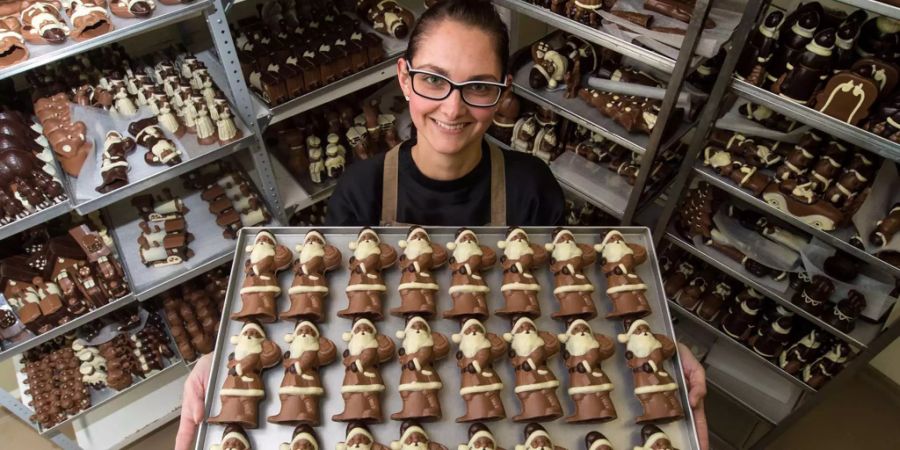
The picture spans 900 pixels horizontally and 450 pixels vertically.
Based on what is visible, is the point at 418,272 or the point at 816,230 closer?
the point at 418,272

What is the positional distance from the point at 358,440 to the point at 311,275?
37cm

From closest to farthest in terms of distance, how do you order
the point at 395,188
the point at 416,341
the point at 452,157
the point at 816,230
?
1. the point at 416,341
2. the point at 452,157
3. the point at 395,188
4. the point at 816,230

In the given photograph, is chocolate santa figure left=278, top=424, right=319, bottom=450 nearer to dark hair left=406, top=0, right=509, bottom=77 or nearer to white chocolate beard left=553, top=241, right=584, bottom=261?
white chocolate beard left=553, top=241, right=584, bottom=261

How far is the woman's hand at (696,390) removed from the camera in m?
1.21

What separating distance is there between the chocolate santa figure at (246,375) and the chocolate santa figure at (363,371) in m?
0.15

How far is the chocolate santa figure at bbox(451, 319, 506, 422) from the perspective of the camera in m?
1.12

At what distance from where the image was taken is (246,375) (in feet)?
3.72

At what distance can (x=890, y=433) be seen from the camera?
2.54 m

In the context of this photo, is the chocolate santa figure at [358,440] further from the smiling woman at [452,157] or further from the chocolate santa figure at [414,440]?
the smiling woman at [452,157]

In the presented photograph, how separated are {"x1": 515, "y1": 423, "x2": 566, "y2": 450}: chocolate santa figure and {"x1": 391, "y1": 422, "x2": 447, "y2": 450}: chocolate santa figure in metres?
0.15

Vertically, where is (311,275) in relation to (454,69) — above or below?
below

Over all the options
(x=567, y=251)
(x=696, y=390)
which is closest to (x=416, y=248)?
(x=567, y=251)

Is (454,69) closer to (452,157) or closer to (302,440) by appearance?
(452,157)

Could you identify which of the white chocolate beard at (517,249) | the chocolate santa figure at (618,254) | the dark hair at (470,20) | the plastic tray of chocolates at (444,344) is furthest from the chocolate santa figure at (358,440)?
the dark hair at (470,20)
